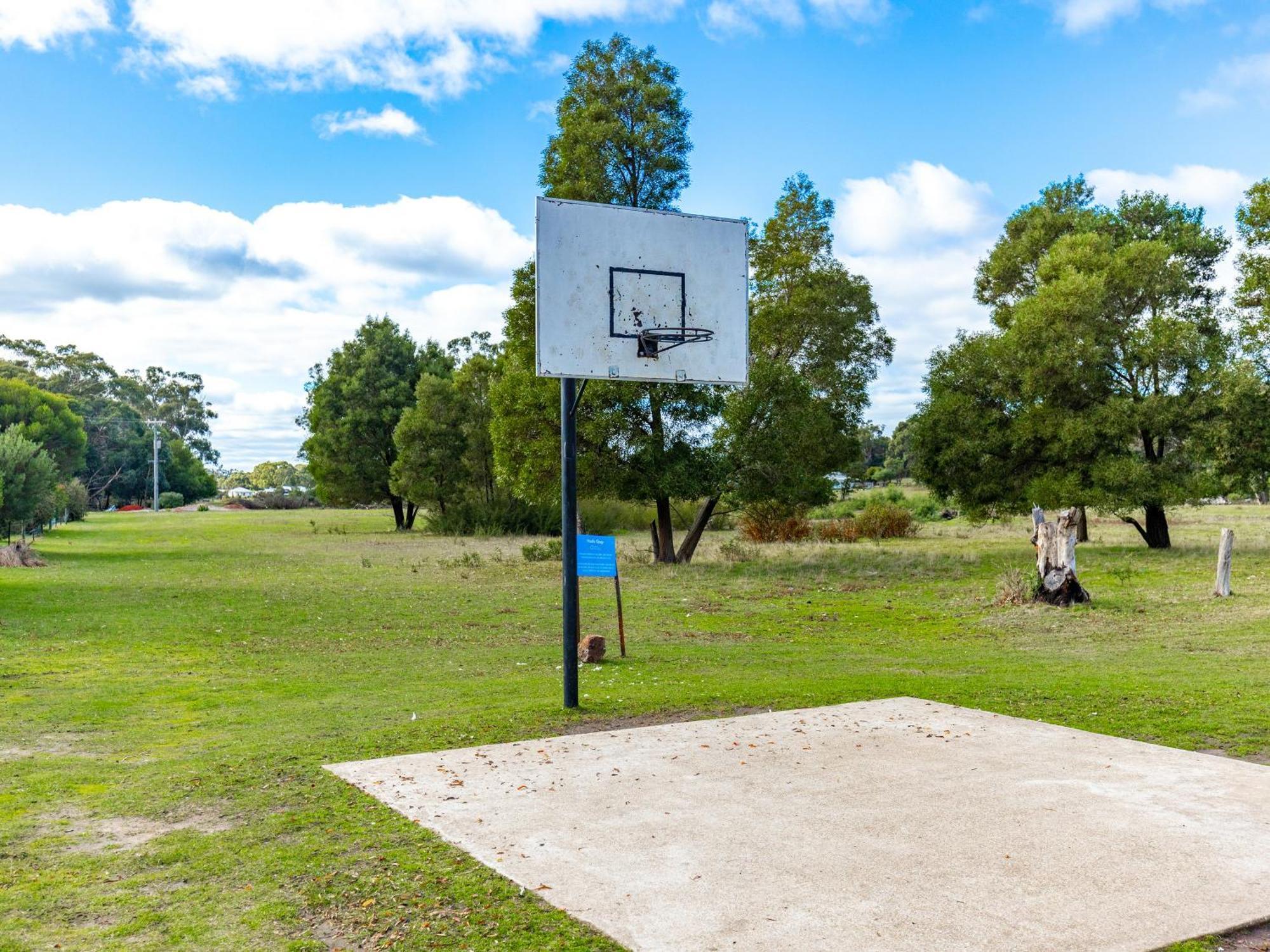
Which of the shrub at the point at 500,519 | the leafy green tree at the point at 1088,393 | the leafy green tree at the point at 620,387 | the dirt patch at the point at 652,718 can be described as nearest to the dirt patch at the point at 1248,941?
the dirt patch at the point at 652,718

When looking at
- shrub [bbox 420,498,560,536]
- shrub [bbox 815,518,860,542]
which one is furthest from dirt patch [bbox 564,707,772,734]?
shrub [bbox 420,498,560,536]

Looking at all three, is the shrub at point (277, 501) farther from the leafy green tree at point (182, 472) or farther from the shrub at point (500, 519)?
the shrub at point (500, 519)

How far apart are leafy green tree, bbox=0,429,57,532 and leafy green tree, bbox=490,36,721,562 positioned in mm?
14110

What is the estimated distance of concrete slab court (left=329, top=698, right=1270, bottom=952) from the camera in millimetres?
4180

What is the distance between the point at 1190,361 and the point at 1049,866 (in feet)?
85.9

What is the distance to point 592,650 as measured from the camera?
12.1m

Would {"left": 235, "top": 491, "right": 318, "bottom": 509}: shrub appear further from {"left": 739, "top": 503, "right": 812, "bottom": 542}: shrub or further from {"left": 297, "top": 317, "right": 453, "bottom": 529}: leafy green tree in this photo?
{"left": 739, "top": 503, "right": 812, "bottom": 542}: shrub

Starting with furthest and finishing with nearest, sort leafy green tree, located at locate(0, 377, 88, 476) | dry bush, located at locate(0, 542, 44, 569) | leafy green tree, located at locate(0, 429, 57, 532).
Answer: leafy green tree, located at locate(0, 377, 88, 476), leafy green tree, located at locate(0, 429, 57, 532), dry bush, located at locate(0, 542, 44, 569)

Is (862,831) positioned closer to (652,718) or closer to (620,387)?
(652,718)

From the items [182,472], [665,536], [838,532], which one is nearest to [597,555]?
[665,536]

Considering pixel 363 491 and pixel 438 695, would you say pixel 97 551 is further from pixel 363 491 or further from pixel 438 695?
pixel 438 695

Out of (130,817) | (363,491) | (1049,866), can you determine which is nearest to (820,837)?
(1049,866)

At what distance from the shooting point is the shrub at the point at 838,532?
39531mm

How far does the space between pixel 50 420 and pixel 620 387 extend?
139 feet
